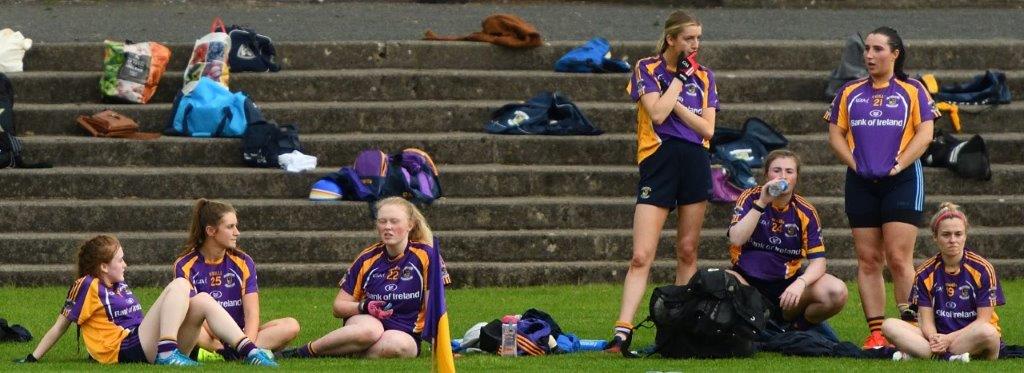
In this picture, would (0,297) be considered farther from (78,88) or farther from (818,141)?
(818,141)

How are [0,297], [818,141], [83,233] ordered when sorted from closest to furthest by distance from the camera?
[0,297]
[83,233]
[818,141]

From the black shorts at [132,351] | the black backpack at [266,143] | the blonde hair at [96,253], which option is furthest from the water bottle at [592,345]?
the black backpack at [266,143]

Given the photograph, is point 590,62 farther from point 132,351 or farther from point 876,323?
point 132,351

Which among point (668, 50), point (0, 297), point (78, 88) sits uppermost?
point (668, 50)

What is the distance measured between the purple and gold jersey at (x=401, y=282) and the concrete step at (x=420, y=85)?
547 centimetres

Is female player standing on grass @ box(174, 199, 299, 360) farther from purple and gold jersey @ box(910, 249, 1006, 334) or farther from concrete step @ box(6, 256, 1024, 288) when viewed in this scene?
purple and gold jersey @ box(910, 249, 1006, 334)

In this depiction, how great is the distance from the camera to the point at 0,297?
12.6 meters

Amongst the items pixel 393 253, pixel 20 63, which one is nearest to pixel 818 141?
pixel 393 253

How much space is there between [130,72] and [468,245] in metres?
3.61

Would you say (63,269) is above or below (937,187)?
below

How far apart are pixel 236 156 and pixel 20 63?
8.09 feet

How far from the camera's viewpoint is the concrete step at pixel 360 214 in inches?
542

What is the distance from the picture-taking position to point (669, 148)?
10500 millimetres

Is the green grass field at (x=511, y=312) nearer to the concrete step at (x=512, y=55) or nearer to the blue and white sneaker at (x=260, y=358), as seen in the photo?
the blue and white sneaker at (x=260, y=358)
